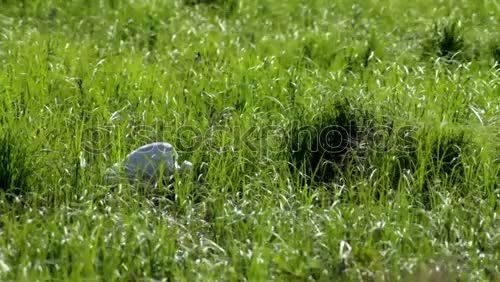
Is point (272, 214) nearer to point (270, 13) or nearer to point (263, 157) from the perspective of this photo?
point (263, 157)

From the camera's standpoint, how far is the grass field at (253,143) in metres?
4.18

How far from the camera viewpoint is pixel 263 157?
519 cm

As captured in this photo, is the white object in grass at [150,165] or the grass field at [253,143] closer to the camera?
the grass field at [253,143]

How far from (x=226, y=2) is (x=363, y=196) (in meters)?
3.51

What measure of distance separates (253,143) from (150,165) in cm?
63

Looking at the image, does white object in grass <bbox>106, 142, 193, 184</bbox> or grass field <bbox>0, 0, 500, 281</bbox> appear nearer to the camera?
grass field <bbox>0, 0, 500, 281</bbox>

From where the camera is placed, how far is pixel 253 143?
5.32m

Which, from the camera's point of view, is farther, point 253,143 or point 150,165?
point 253,143

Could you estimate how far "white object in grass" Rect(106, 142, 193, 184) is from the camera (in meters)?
4.92

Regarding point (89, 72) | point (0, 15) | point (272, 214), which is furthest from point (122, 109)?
point (0, 15)

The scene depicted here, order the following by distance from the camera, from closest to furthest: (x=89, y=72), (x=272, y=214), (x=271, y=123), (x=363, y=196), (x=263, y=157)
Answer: (x=272, y=214), (x=363, y=196), (x=263, y=157), (x=271, y=123), (x=89, y=72)

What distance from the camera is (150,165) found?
496cm

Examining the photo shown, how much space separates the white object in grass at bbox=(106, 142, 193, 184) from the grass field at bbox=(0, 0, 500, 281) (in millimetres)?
71

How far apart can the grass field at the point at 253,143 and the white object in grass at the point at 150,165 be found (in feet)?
0.23
